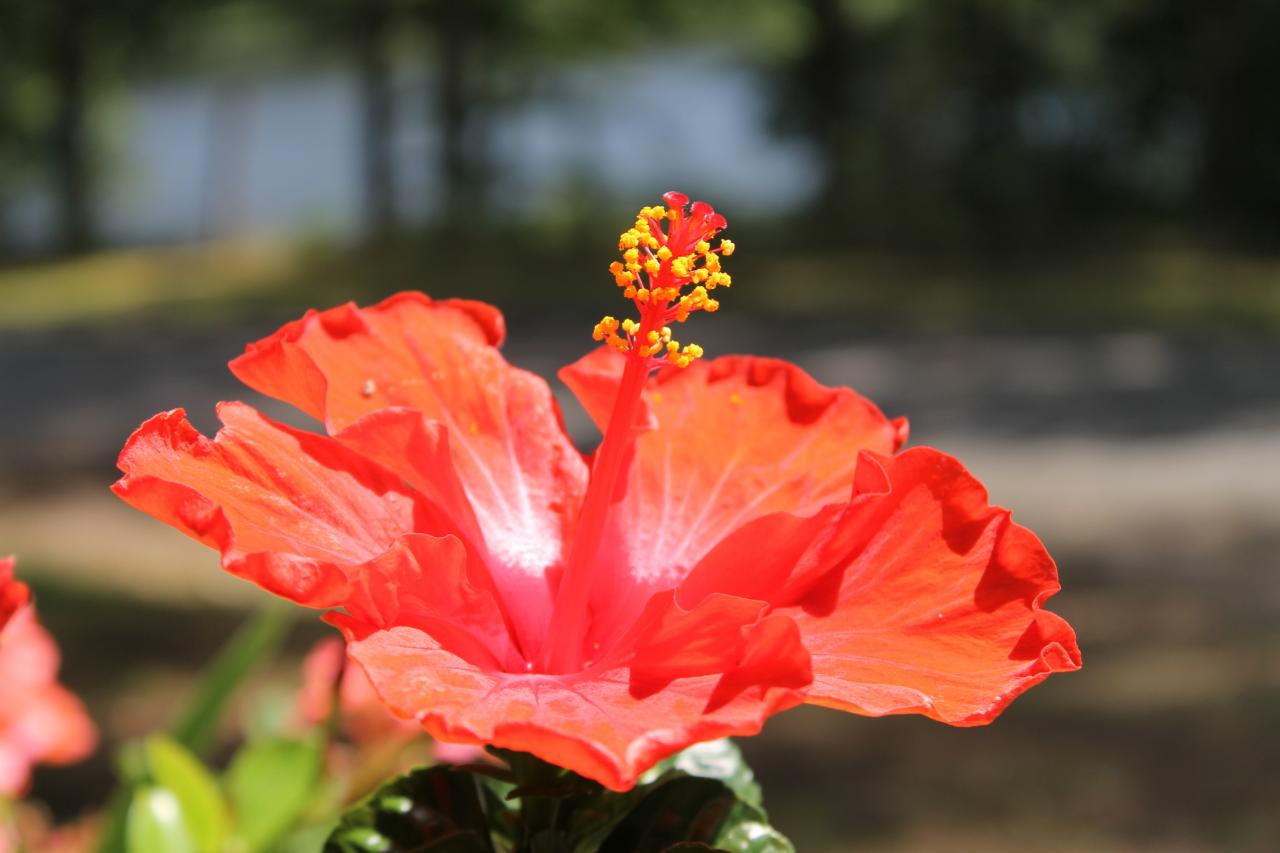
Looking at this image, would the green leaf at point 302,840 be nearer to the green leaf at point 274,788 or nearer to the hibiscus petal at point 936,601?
the green leaf at point 274,788

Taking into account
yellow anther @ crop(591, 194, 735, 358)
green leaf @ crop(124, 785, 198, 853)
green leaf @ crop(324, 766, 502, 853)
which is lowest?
green leaf @ crop(124, 785, 198, 853)

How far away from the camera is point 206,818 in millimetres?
888

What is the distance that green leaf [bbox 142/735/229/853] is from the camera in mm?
871

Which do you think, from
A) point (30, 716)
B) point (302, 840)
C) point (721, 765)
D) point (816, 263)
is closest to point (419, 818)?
point (721, 765)

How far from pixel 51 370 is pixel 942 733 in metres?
8.07

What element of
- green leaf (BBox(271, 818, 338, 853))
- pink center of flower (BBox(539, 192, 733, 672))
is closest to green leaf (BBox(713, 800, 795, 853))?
pink center of flower (BBox(539, 192, 733, 672))

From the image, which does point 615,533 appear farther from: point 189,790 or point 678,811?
point 189,790

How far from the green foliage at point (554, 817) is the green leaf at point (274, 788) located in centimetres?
27

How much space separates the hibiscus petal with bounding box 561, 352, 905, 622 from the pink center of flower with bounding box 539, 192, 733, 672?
0.15 feet

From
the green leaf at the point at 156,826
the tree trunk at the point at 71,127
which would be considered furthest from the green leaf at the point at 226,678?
the tree trunk at the point at 71,127

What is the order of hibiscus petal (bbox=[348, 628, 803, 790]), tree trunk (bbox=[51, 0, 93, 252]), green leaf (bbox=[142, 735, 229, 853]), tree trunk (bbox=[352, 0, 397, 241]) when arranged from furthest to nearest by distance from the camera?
tree trunk (bbox=[51, 0, 93, 252]), tree trunk (bbox=[352, 0, 397, 241]), green leaf (bbox=[142, 735, 229, 853]), hibiscus petal (bbox=[348, 628, 803, 790])

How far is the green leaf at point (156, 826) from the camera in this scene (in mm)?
754

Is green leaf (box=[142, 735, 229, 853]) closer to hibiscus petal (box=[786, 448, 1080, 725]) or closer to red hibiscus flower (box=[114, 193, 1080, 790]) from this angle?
red hibiscus flower (box=[114, 193, 1080, 790])

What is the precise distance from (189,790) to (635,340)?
0.40m
